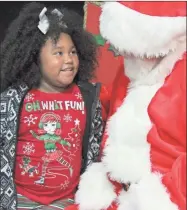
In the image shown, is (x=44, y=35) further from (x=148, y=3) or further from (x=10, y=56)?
(x=148, y=3)

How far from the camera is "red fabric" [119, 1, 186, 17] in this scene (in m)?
0.96

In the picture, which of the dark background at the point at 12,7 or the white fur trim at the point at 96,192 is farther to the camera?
the dark background at the point at 12,7

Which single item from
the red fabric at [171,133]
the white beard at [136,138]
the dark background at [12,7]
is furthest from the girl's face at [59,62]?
the dark background at [12,7]

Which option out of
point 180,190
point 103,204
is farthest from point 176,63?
point 103,204

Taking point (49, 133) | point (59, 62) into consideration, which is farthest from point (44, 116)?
point (59, 62)

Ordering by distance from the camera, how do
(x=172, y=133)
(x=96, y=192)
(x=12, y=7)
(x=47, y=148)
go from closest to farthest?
(x=172, y=133) < (x=96, y=192) < (x=47, y=148) < (x=12, y=7)

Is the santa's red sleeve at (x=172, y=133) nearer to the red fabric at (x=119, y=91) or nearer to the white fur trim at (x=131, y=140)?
the white fur trim at (x=131, y=140)

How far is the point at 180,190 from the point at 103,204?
26 cm

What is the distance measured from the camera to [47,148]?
50.7 inches

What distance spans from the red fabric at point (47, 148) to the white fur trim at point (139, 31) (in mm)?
353

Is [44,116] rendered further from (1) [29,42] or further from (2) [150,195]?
(2) [150,195]

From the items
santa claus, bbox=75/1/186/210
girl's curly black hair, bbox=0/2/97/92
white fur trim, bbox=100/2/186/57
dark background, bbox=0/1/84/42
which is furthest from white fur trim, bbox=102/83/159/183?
dark background, bbox=0/1/84/42

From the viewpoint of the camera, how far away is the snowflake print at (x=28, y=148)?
51.0 inches

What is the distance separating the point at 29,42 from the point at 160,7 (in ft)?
→ 1.60
